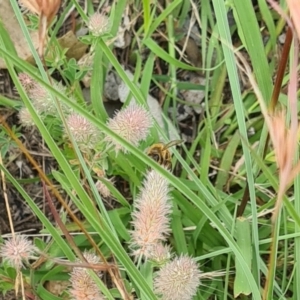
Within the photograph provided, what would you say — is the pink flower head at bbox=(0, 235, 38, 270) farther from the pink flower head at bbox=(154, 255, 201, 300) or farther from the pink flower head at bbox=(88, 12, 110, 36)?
the pink flower head at bbox=(88, 12, 110, 36)

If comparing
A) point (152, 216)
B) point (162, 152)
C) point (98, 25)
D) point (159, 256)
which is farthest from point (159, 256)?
point (98, 25)

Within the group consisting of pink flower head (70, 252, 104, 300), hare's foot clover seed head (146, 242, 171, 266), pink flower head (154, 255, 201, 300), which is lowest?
pink flower head (154, 255, 201, 300)

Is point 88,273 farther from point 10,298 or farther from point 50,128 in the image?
point 10,298

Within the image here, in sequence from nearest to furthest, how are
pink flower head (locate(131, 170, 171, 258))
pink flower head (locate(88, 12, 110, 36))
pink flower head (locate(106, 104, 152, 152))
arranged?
pink flower head (locate(131, 170, 171, 258)), pink flower head (locate(106, 104, 152, 152)), pink flower head (locate(88, 12, 110, 36))

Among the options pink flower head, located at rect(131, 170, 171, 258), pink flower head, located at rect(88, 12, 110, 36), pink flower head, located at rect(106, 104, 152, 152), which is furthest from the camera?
pink flower head, located at rect(88, 12, 110, 36)

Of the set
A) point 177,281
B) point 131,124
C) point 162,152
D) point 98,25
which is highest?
point 98,25

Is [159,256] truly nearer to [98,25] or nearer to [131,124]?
[131,124]

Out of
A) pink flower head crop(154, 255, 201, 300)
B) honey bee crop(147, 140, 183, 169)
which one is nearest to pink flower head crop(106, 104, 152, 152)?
honey bee crop(147, 140, 183, 169)

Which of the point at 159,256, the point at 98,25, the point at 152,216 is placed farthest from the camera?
the point at 98,25
